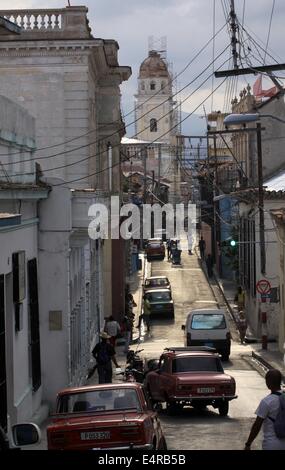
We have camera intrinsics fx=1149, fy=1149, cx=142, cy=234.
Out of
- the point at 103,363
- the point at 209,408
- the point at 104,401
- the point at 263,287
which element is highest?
the point at 263,287

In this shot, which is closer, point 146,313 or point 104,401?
point 104,401

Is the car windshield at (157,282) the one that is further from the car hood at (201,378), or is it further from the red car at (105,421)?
the red car at (105,421)

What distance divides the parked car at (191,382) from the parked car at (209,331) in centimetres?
1218

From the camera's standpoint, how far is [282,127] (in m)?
53.1

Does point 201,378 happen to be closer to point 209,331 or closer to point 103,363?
point 103,363

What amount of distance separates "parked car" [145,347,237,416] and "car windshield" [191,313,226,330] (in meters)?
13.0

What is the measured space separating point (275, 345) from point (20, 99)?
41.7 feet

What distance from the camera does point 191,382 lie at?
2370 cm

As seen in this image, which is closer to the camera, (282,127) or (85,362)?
(85,362)

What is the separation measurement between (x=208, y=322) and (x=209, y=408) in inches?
536

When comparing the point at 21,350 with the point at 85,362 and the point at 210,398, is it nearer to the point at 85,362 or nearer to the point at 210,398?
the point at 210,398

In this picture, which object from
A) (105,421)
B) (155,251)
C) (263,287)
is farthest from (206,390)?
(155,251)

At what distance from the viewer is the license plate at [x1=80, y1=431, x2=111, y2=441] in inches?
580
